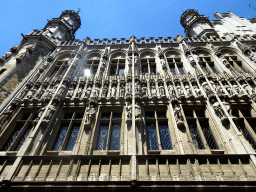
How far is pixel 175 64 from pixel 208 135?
694 centimetres

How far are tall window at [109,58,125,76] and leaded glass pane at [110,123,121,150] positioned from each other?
5654 mm

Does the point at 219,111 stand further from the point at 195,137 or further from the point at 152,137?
the point at 152,137

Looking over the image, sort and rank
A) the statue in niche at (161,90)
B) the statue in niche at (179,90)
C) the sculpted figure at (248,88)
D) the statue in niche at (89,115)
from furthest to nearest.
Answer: the statue in niche at (161,90) < the statue in niche at (179,90) < the sculpted figure at (248,88) < the statue in niche at (89,115)

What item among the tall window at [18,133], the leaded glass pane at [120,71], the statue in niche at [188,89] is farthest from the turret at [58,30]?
the statue in niche at [188,89]

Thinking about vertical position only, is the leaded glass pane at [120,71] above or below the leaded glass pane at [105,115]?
above

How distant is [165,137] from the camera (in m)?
8.52

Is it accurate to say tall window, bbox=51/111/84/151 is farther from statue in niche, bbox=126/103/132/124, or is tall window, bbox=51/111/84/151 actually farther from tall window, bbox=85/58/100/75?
tall window, bbox=85/58/100/75

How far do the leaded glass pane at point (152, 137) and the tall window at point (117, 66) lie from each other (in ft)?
20.1

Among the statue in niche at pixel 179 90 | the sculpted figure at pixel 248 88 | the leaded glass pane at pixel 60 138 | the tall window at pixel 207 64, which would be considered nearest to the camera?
the leaded glass pane at pixel 60 138

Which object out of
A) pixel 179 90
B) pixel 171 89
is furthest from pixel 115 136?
pixel 179 90

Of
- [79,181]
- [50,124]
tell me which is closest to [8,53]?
[50,124]

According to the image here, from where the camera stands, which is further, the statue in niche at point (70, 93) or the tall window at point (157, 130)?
the statue in niche at point (70, 93)

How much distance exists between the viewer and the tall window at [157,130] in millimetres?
8078

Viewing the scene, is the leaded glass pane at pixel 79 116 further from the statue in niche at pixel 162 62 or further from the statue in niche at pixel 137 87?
the statue in niche at pixel 162 62
